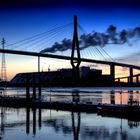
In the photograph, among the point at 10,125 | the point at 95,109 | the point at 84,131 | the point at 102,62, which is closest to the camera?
the point at 84,131

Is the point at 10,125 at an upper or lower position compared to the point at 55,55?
lower

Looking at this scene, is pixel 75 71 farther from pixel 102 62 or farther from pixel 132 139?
pixel 132 139

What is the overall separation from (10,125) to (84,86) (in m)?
27.2

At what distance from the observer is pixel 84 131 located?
29.9m

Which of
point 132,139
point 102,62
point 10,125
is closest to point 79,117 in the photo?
point 10,125

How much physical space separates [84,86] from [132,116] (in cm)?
2212

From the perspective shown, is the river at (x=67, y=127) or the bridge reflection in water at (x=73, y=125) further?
the bridge reflection in water at (x=73, y=125)

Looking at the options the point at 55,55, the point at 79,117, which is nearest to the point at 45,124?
the point at 79,117

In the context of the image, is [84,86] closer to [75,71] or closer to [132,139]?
[75,71]

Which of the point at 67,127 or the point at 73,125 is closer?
the point at 67,127

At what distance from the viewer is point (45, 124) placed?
34.6m

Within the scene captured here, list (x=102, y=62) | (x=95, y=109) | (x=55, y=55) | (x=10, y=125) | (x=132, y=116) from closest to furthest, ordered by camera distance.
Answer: (x=10, y=125) → (x=132, y=116) → (x=95, y=109) → (x=55, y=55) → (x=102, y=62)

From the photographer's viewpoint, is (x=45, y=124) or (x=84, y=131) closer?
(x=84, y=131)

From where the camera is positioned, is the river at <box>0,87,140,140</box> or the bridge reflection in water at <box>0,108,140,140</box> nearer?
the river at <box>0,87,140,140</box>
